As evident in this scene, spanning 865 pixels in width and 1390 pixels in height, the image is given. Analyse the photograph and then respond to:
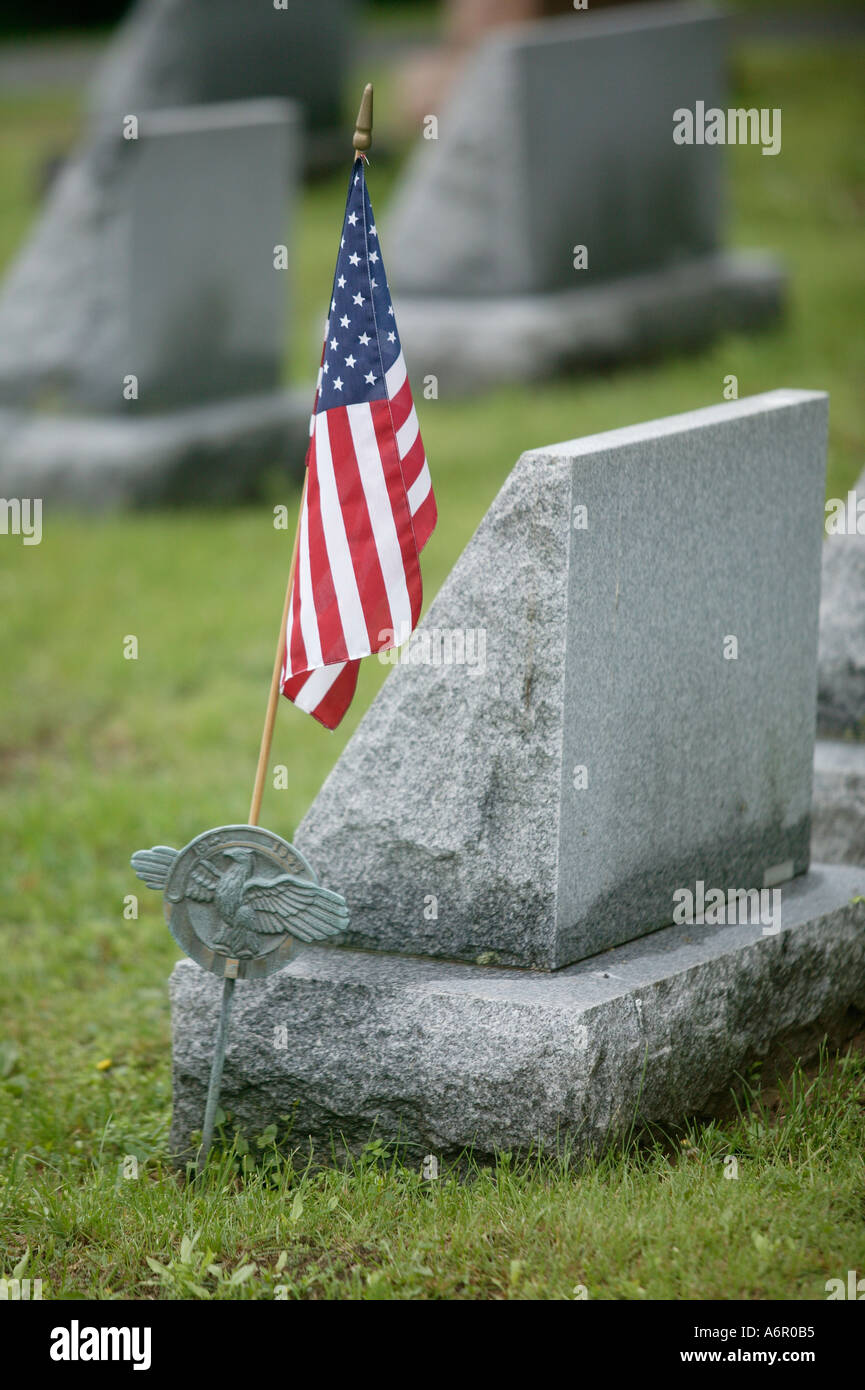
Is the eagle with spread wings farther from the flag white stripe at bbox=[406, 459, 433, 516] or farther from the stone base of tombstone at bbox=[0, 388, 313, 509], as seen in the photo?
the stone base of tombstone at bbox=[0, 388, 313, 509]

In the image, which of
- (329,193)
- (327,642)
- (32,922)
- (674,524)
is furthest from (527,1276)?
(329,193)

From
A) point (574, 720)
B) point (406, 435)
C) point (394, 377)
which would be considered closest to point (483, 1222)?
point (574, 720)

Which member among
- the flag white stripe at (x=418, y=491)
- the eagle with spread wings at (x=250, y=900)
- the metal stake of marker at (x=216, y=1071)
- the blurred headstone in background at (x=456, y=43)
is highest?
the blurred headstone in background at (x=456, y=43)

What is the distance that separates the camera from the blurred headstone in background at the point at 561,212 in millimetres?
9586

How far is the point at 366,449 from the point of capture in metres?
3.21

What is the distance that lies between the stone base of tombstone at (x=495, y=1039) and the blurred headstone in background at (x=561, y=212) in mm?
6777

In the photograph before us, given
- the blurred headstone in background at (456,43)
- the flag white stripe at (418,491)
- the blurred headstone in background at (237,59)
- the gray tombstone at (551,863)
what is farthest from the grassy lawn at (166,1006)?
the blurred headstone in background at (456,43)

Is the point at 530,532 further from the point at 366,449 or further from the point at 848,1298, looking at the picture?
the point at 848,1298

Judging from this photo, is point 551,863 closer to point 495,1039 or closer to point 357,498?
point 495,1039

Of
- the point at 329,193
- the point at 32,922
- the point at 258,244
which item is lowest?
the point at 32,922

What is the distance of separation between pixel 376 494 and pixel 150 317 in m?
5.32

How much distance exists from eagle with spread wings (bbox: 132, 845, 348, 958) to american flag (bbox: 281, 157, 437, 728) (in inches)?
16.4

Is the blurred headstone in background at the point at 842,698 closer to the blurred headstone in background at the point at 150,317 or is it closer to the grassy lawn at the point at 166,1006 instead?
the grassy lawn at the point at 166,1006
